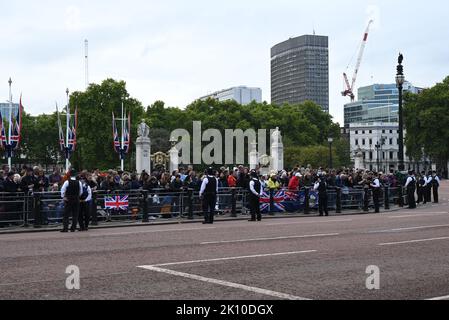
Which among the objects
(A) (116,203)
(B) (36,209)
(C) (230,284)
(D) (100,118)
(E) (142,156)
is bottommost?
(C) (230,284)

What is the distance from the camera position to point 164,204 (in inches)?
1017

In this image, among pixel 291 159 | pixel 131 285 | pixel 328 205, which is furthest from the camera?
pixel 291 159

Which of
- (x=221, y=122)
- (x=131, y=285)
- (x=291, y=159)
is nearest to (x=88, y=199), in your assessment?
(x=131, y=285)

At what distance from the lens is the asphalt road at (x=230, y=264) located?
9148mm

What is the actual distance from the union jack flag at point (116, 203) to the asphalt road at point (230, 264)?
467 centimetres

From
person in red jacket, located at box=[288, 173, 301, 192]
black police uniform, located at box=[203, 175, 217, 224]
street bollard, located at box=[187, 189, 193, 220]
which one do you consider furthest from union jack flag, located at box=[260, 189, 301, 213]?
black police uniform, located at box=[203, 175, 217, 224]

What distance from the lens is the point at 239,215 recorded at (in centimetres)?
2814

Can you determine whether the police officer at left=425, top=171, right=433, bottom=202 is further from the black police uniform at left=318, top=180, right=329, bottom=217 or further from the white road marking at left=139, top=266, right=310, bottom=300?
the white road marking at left=139, top=266, right=310, bottom=300

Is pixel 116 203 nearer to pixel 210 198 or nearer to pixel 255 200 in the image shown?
pixel 210 198

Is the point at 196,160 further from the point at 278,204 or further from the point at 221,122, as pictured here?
the point at 278,204

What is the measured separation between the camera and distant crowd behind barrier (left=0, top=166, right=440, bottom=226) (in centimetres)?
2233

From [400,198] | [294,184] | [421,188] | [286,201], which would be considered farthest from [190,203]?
[421,188]

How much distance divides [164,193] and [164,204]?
0.44 metres
